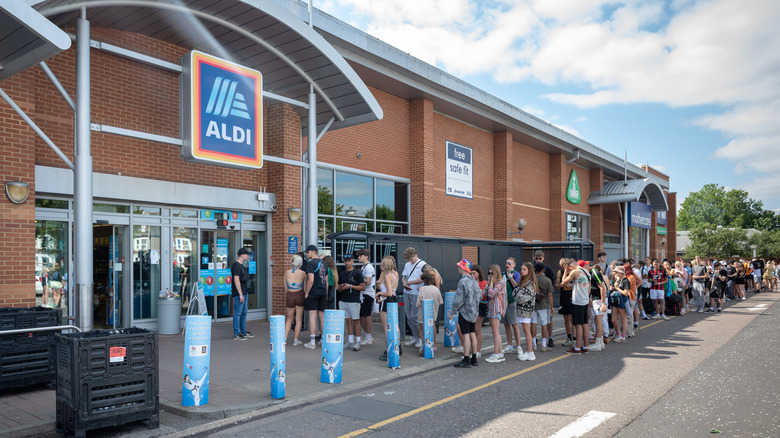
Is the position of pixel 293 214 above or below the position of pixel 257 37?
below

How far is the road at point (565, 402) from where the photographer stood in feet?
18.7

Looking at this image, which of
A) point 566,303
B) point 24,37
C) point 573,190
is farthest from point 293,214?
point 573,190

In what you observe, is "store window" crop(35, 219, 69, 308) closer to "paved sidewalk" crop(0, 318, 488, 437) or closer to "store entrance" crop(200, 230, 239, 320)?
"paved sidewalk" crop(0, 318, 488, 437)

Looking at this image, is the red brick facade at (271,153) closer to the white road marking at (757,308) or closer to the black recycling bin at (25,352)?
the black recycling bin at (25,352)

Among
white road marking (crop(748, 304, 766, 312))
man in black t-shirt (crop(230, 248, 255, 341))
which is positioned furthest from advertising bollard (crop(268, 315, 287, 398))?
white road marking (crop(748, 304, 766, 312))

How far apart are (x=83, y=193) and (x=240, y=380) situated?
3.55 m

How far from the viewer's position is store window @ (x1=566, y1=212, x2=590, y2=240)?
28.9 meters

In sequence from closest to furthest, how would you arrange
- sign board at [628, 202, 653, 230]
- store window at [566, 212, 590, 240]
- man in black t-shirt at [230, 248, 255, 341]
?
man in black t-shirt at [230, 248, 255, 341]
store window at [566, 212, 590, 240]
sign board at [628, 202, 653, 230]

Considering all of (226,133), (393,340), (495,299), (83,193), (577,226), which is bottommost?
(393,340)

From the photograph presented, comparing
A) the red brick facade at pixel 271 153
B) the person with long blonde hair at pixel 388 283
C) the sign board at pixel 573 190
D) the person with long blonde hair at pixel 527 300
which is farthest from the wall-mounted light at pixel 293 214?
the sign board at pixel 573 190

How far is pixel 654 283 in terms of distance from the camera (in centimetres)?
1605

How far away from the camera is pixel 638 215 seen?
32.9 meters

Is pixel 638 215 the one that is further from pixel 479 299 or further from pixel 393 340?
pixel 393 340

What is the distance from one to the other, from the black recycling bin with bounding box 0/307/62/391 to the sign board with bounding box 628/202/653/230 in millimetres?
30442
